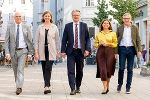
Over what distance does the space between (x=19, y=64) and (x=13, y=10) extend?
230 feet

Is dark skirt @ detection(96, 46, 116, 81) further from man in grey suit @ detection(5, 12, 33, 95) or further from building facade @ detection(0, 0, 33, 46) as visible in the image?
building facade @ detection(0, 0, 33, 46)

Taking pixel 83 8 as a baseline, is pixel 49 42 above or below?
below

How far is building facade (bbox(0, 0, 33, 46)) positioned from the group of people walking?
67339 mm

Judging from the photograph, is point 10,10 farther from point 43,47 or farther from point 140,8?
point 43,47

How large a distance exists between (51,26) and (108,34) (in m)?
1.40

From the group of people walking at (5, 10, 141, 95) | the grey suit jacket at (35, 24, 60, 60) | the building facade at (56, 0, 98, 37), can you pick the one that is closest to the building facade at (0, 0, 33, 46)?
the building facade at (56, 0, 98, 37)

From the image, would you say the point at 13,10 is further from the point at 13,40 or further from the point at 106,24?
the point at 106,24

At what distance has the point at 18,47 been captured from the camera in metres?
11.8

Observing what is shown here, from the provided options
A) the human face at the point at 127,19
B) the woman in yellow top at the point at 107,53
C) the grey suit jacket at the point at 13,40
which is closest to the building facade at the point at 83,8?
the human face at the point at 127,19

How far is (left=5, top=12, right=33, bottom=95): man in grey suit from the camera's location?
11.7 metres

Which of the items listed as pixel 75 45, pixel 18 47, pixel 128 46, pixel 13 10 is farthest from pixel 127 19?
pixel 13 10

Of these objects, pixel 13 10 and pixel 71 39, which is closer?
pixel 71 39

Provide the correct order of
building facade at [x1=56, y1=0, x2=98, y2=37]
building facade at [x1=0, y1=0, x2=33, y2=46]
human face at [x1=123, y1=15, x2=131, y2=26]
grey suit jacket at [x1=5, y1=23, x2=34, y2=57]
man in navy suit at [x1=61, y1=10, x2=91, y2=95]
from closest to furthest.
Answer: man in navy suit at [x1=61, y1=10, x2=91, y2=95] → grey suit jacket at [x1=5, y1=23, x2=34, y2=57] → human face at [x1=123, y1=15, x2=131, y2=26] → building facade at [x1=56, y1=0, x2=98, y2=37] → building facade at [x1=0, y1=0, x2=33, y2=46]

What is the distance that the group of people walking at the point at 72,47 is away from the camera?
1154cm
